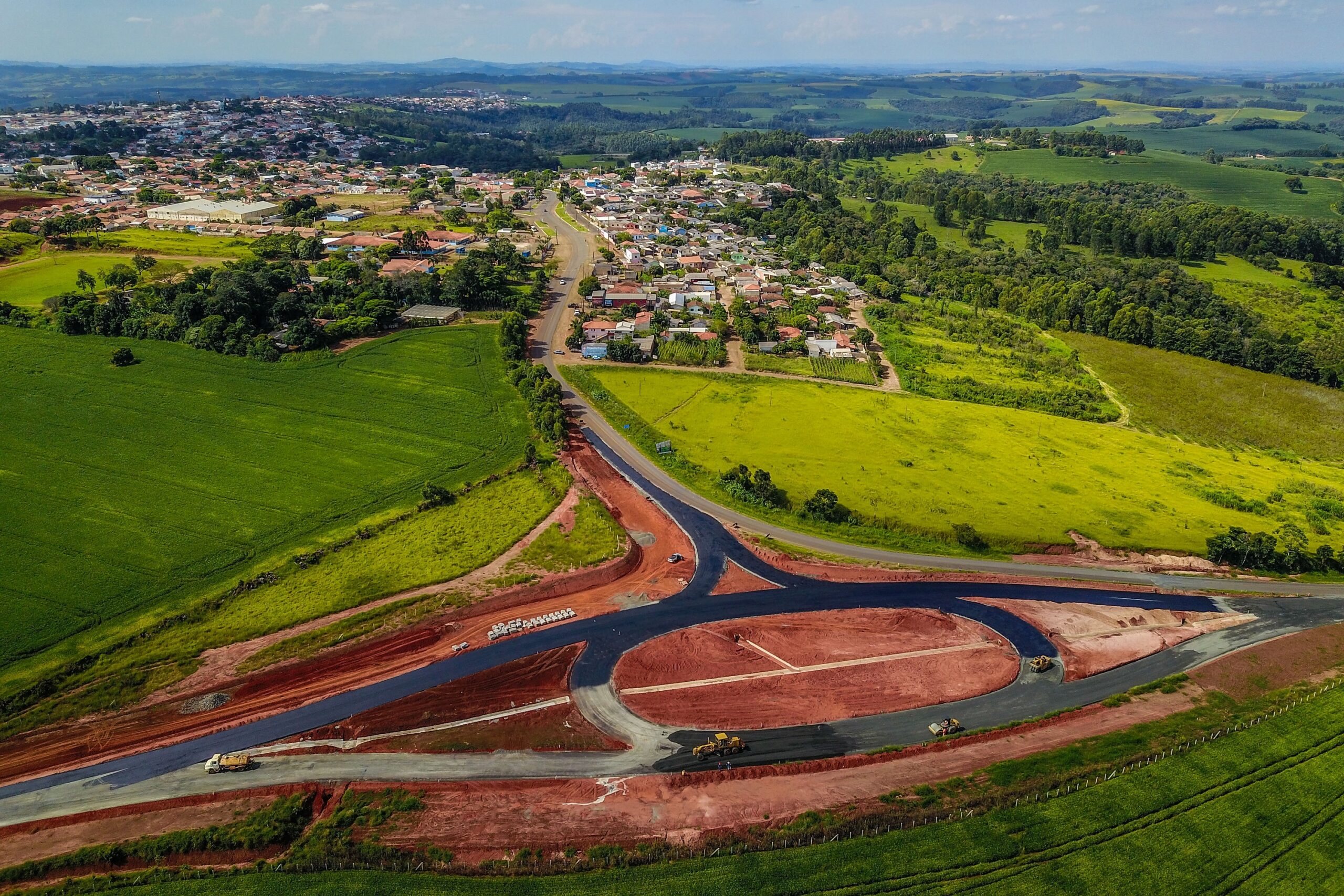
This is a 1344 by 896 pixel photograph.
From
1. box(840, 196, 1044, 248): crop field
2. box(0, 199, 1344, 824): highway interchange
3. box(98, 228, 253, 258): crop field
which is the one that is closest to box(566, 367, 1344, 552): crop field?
box(0, 199, 1344, 824): highway interchange

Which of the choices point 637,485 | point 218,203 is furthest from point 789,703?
point 218,203

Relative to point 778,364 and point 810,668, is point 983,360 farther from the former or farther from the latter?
point 810,668

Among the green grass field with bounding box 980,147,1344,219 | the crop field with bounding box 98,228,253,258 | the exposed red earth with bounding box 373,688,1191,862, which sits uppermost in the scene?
the green grass field with bounding box 980,147,1344,219

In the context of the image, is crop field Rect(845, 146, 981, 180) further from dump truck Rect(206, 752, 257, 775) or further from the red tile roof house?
dump truck Rect(206, 752, 257, 775)

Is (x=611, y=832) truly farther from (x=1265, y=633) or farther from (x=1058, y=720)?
(x=1265, y=633)

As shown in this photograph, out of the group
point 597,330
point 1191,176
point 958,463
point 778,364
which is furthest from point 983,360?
point 1191,176
